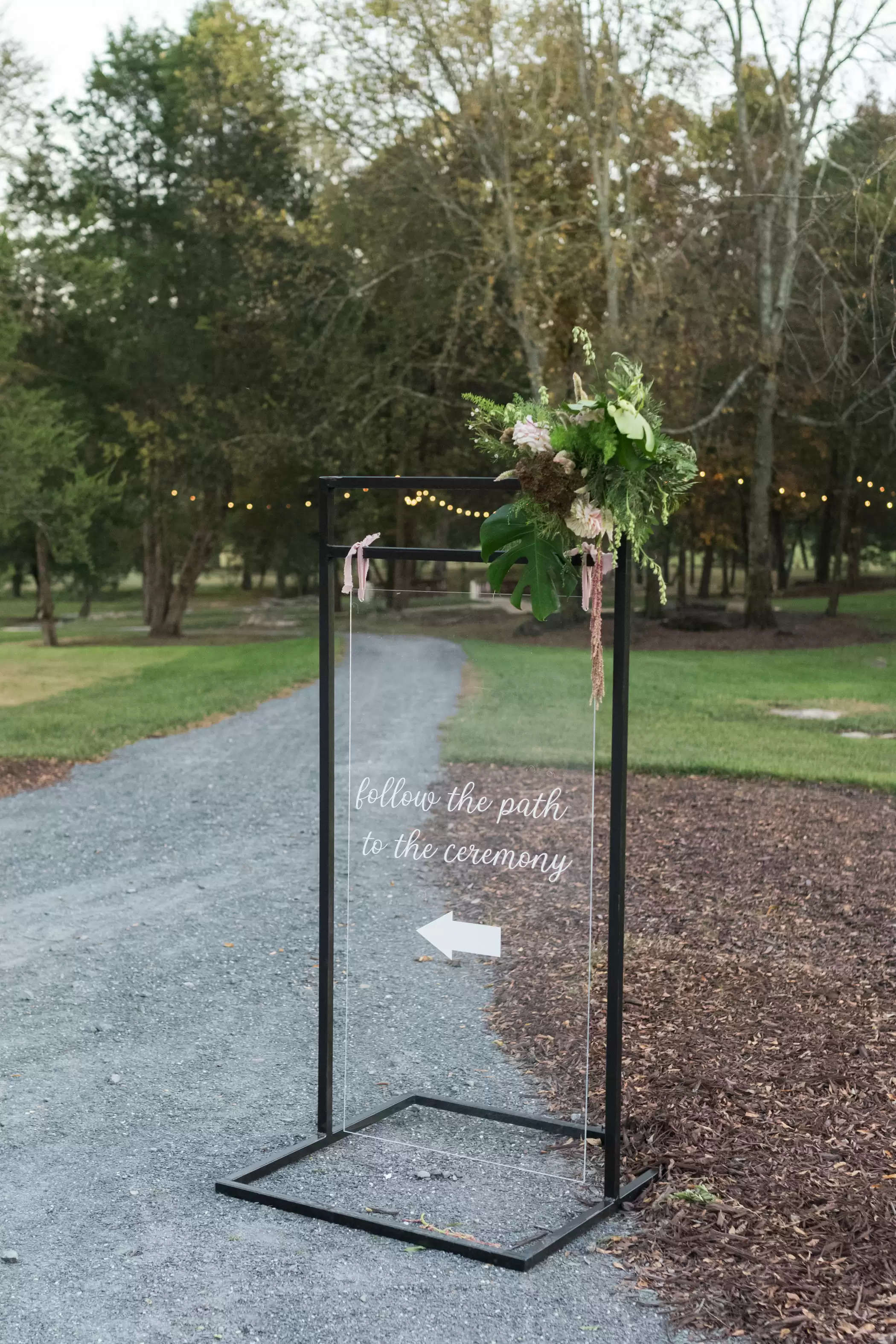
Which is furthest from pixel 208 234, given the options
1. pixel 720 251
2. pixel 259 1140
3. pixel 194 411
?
pixel 259 1140

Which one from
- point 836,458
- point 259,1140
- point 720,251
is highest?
point 720,251

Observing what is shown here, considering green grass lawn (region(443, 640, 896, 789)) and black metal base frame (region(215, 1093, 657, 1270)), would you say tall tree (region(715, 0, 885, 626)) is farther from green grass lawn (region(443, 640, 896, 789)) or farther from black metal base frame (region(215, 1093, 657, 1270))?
black metal base frame (region(215, 1093, 657, 1270))

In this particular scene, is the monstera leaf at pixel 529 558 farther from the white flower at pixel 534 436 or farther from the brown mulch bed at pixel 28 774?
the brown mulch bed at pixel 28 774

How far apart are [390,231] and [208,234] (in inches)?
209

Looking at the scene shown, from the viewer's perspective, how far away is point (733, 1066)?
4.53 meters

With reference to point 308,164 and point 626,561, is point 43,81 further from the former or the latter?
point 626,561

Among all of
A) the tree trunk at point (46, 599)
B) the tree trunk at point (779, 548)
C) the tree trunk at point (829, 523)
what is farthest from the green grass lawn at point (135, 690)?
the tree trunk at point (779, 548)

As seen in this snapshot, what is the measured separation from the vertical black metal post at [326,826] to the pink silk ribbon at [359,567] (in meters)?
0.08

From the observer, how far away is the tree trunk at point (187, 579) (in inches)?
1077

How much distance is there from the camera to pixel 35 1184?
3746 mm

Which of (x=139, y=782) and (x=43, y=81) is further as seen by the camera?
(x=43, y=81)

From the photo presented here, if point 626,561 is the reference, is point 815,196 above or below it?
above

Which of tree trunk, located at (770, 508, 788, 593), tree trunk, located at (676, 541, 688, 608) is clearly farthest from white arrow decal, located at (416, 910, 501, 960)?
tree trunk, located at (770, 508, 788, 593)

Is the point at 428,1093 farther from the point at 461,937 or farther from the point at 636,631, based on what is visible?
the point at 636,631
